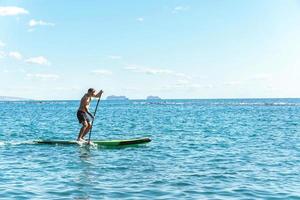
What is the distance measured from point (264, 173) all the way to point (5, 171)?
8.80 metres

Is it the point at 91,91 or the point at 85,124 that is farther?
the point at 85,124

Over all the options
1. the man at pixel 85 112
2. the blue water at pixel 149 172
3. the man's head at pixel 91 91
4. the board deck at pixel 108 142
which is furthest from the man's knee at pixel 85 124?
the man's head at pixel 91 91

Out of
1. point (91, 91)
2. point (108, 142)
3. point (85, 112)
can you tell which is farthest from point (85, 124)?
point (91, 91)

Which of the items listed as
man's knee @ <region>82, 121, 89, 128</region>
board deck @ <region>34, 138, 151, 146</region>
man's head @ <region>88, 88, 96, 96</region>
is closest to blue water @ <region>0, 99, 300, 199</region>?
board deck @ <region>34, 138, 151, 146</region>

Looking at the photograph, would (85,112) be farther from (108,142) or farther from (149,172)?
(149,172)

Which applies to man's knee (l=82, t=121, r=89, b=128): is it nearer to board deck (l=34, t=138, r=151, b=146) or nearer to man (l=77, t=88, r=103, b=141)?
man (l=77, t=88, r=103, b=141)

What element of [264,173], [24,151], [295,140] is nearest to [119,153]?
[24,151]

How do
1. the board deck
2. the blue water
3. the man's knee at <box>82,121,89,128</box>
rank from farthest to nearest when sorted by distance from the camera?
the man's knee at <box>82,121,89,128</box> < the board deck < the blue water

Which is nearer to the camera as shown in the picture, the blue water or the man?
the blue water

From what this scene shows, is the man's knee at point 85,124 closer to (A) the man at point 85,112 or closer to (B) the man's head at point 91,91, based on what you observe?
(A) the man at point 85,112

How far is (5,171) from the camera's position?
51.6 feet

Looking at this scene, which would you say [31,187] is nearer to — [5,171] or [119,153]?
[5,171]

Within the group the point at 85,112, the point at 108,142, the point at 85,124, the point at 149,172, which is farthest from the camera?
the point at 85,112

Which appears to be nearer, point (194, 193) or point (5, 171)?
point (194, 193)
